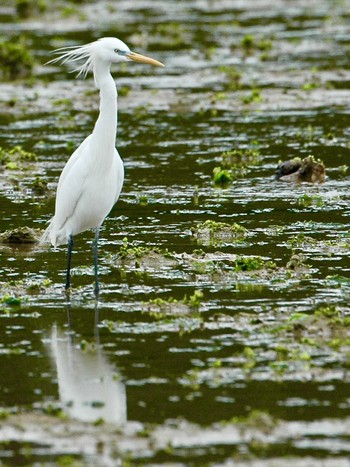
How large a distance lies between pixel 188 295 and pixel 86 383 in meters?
2.28

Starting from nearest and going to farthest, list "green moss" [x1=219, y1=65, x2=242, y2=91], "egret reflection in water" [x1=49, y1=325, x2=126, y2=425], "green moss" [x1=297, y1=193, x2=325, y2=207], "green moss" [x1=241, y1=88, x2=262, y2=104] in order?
"egret reflection in water" [x1=49, y1=325, x2=126, y2=425]
"green moss" [x1=297, y1=193, x2=325, y2=207]
"green moss" [x1=241, y1=88, x2=262, y2=104]
"green moss" [x1=219, y1=65, x2=242, y2=91]

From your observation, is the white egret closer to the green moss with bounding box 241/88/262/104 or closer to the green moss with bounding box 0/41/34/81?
the green moss with bounding box 241/88/262/104

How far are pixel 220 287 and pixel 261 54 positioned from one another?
16819 millimetres

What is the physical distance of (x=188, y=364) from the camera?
8703 mm

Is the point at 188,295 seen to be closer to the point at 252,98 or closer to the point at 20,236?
the point at 20,236

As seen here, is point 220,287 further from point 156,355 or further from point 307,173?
point 307,173

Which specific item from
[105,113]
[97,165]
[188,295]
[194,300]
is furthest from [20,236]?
[194,300]

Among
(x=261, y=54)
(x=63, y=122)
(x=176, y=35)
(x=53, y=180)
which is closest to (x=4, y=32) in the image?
(x=176, y=35)

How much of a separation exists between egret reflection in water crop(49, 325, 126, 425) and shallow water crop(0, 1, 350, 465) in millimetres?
18

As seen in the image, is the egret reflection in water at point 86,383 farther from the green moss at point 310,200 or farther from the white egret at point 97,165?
the green moss at point 310,200

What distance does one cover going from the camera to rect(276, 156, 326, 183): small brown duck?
15.6m

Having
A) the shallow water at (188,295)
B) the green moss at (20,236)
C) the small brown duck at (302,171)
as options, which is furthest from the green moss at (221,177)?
the green moss at (20,236)

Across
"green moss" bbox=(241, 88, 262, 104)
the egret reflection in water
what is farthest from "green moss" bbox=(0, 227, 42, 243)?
"green moss" bbox=(241, 88, 262, 104)

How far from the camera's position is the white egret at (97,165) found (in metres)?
10.7
